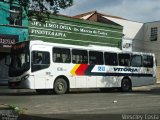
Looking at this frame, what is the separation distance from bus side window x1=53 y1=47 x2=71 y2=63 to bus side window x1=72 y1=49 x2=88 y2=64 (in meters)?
0.40

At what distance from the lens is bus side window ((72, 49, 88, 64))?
26578 mm

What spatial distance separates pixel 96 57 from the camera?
2803 centimetres

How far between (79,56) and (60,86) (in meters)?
2.36

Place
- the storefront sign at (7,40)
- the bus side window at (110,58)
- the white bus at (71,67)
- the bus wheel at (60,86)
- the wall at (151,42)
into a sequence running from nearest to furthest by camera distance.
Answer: the white bus at (71,67), the bus wheel at (60,86), the bus side window at (110,58), the storefront sign at (7,40), the wall at (151,42)

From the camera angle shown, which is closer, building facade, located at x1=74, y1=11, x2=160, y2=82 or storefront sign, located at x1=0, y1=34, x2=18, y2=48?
storefront sign, located at x1=0, y1=34, x2=18, y2=48

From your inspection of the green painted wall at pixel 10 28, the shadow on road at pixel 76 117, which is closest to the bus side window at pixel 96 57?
the green painted wall at pixel 10 28

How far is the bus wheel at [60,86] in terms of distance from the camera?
2553 centimetres

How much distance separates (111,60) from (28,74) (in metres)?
6.72

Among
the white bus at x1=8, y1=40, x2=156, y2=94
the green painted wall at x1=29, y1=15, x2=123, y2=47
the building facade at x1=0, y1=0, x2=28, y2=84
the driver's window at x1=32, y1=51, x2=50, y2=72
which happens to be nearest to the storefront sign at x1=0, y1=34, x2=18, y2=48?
the building facade at x1=0, y1=0, x2=28, y2=84

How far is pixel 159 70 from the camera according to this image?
4759 cm

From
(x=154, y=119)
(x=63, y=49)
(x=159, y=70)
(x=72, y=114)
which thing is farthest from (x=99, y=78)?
(x=159, y=70)

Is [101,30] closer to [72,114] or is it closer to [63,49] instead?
[63,49]

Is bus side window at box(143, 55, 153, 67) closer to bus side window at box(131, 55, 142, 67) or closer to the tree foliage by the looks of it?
bus side window at box(131, 55, 142, 67)

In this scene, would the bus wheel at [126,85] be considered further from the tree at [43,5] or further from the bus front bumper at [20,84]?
the tree at [43,5]
